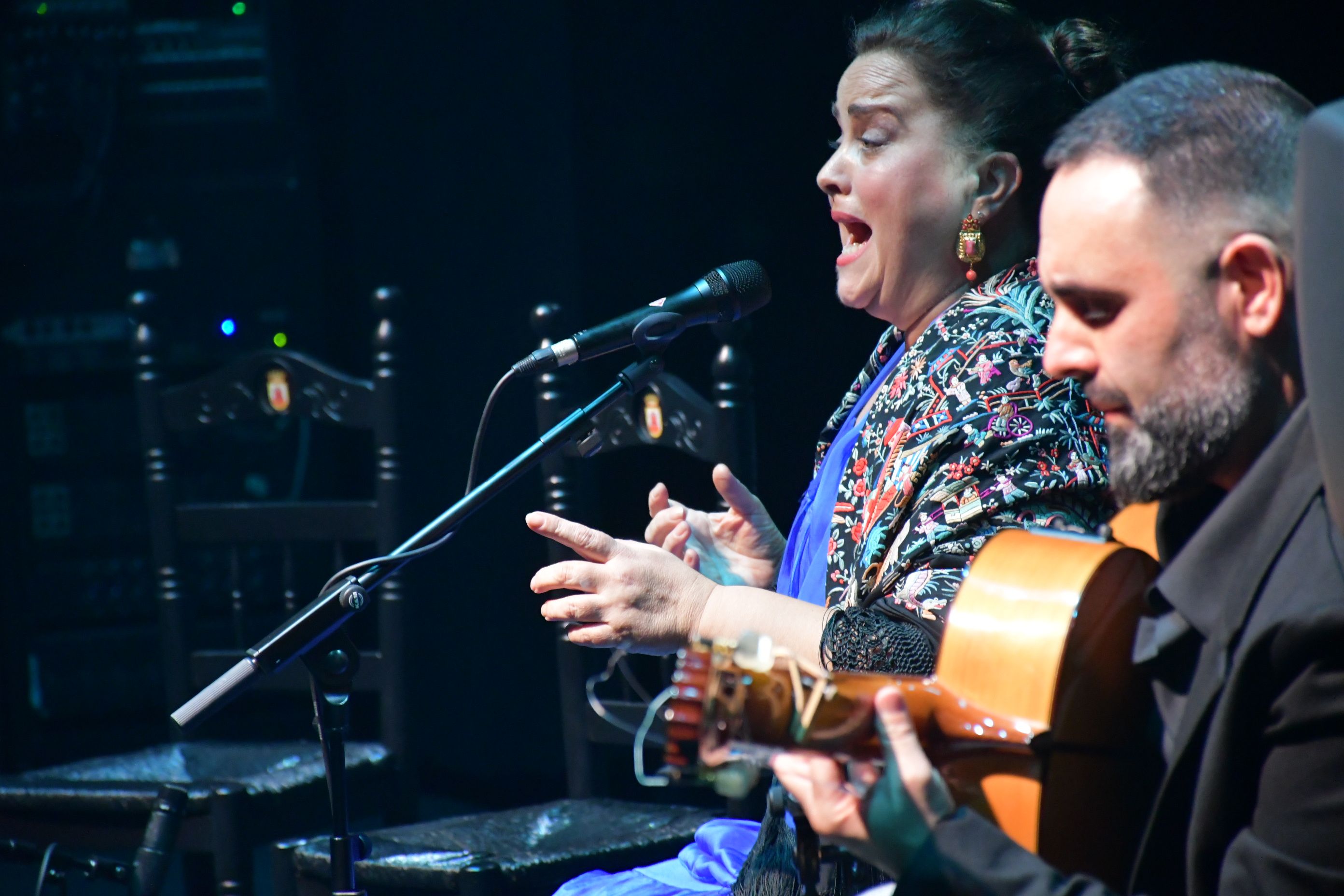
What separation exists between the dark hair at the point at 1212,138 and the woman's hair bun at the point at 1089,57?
2.07 feet

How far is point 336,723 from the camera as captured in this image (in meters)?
1.64

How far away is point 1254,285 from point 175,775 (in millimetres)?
2154

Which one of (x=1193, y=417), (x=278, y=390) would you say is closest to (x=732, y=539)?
(x=1193, y=417)

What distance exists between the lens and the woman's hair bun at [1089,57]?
5.57 ft

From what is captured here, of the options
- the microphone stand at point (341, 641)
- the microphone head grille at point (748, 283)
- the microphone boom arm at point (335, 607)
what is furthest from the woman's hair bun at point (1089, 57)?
the microphone boom arm at point (335, 607)

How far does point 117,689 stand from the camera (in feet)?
11.8

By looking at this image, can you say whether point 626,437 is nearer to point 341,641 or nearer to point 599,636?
point 341,641

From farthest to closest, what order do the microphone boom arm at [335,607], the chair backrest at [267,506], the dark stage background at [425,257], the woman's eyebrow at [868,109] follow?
1. the dark stage background at [425,257]
2. the chair backrest at [267,506]
3. the woman's eyebrow at [868,109]
4. the microphone boom arm at [335,607]

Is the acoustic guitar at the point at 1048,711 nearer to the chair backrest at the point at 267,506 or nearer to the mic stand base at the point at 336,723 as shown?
the mic stand base at the point at 336,723

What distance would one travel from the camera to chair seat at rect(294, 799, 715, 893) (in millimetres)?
2039

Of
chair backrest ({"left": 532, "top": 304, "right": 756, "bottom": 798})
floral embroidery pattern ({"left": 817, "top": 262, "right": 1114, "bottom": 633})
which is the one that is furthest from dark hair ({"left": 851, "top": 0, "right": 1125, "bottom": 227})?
chair backrest ({"left": 532, "top": 304, "right": 756, "bottom": 798})

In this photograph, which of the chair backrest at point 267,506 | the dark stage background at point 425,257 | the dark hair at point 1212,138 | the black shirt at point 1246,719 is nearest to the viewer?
the black shirt at point 1246,719

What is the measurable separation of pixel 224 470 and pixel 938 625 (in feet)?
9.12

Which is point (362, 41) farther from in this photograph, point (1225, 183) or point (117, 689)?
point (1225, 183)
